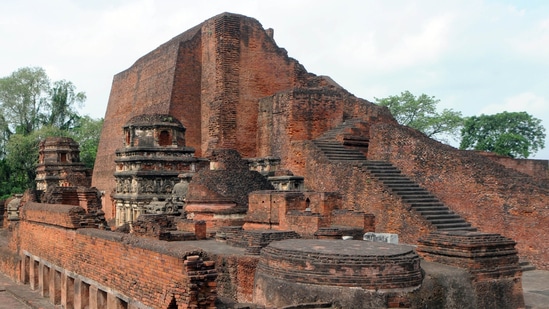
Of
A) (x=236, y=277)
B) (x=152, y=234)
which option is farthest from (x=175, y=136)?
(x=236, y=277)

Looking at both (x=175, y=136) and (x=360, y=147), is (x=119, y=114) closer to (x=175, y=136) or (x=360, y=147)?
(x=175, y=136)

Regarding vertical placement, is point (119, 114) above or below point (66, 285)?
above

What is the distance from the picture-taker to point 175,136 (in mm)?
17484

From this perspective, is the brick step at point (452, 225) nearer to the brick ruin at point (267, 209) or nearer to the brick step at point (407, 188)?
the brick ruin at point (267, 209)

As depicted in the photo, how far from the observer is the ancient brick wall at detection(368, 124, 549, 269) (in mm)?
11617

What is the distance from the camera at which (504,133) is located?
37.3 m

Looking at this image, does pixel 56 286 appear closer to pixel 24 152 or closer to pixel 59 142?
pixel 59 142

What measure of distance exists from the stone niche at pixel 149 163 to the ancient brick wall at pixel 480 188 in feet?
20.2

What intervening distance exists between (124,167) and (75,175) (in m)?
4.40

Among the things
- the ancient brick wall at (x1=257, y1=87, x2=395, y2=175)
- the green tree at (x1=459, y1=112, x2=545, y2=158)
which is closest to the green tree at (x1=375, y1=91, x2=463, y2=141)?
the green tree at (x1=459, y1=112, x2=545, y2=158)

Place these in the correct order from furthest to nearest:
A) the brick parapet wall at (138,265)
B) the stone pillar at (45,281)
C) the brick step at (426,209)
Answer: the stone pillar at (45,281), the brick step at (426,209), the brick parapet wall at (138,265)

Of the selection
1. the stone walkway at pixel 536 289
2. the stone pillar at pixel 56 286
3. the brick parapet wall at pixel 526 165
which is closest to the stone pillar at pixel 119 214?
the stone pillar at pixel 56 286

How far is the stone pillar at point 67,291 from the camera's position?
1118 centimetres

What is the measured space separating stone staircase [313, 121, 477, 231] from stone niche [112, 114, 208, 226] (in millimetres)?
4473
